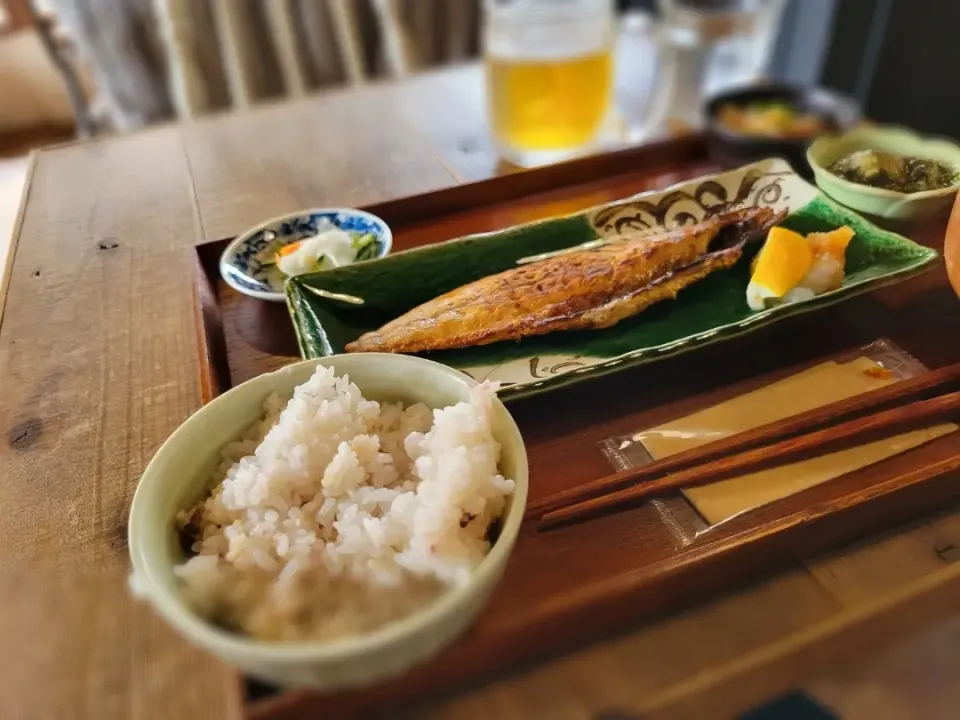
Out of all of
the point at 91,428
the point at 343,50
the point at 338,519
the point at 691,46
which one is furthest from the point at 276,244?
the point at 343,50

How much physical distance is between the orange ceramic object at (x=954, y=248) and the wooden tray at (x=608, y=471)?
0.07 metres

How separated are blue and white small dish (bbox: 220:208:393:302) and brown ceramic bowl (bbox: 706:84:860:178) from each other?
578mm

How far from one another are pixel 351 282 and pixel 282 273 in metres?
0.14

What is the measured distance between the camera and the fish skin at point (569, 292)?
2.80ft

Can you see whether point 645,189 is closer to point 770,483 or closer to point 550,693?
point 770,483

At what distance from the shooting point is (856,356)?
0.84 metres

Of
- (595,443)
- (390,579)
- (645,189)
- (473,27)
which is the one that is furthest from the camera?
(473,27)

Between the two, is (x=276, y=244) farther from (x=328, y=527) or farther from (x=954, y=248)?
(x=954, y=248)

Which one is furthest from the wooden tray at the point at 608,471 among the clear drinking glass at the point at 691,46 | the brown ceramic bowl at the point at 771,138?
the clear drinking glass at the point at 691,46

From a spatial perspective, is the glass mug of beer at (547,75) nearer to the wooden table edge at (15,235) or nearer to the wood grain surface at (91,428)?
the wood grain surface at (91,428)

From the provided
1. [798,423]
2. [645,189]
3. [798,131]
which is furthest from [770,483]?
[798,131]

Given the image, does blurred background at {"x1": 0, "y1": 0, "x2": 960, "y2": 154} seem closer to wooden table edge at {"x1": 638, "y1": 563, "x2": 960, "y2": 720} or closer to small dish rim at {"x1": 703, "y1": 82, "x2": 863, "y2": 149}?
small dish rim at {"x1": 703, "y1": 82, "x2": 863, "y2": 149}

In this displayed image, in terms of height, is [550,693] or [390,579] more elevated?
[390,579]

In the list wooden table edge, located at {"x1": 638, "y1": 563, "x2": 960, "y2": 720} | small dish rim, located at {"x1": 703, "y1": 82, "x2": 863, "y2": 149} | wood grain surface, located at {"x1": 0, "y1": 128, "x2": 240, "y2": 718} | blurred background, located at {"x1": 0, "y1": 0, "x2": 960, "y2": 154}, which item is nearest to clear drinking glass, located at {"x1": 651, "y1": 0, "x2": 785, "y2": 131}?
blurred background, located at {"x1": 0, "y1": 0, "x2": 960, "y2": 154}
